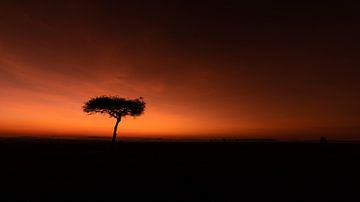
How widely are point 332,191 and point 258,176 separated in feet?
16.9

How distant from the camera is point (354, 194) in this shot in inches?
503

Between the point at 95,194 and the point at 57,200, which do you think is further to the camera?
the point at 95,194

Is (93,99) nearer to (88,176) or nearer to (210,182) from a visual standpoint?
(88,176)

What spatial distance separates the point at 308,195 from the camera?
1270 cm

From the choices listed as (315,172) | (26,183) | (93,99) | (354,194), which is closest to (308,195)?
(354,194)

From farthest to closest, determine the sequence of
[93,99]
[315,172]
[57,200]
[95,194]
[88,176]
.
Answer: [93,99], [315,172], [88,176], [95,194], [57,200]

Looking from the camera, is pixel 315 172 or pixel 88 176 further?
pixel 315 172

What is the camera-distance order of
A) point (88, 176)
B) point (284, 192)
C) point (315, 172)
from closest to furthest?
point (284, 192)
point (88, 176)
point (315, 172)

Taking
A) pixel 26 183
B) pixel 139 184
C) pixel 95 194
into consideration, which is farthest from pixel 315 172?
pixel 26 183

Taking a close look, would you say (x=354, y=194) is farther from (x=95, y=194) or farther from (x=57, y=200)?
(x=57, y=200)

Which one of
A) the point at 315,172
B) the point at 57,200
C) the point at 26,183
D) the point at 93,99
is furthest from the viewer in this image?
the point at 93,99

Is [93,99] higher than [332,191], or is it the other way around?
[93,99]

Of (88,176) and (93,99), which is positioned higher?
(93,99)

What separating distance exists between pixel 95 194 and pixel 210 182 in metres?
7.37
